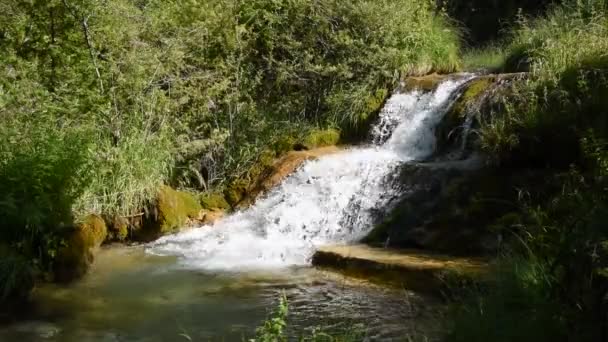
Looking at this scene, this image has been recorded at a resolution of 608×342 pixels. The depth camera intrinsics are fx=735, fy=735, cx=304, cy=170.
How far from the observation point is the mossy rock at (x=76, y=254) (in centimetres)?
712

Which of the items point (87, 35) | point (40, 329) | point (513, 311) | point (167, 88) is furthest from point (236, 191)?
point (513, 311)

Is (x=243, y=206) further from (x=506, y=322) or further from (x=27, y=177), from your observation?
(x=506, y=322)

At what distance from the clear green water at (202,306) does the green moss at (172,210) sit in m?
1.34

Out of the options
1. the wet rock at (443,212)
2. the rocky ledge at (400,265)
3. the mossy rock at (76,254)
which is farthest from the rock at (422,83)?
the mossy rock at (76,254)

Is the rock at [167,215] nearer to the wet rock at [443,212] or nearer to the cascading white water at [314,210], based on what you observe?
the cascading white water at [314,210]

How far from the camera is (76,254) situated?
724 cm

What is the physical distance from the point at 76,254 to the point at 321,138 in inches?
185

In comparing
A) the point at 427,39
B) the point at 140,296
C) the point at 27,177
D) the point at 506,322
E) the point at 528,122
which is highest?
the point at 427,39

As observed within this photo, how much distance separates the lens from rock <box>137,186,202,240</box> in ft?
29.2

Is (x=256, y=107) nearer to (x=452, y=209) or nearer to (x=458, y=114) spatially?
(x=458, y=114)

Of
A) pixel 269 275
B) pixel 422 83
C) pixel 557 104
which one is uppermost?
pixel 422 83

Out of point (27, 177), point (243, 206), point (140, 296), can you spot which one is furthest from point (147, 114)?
point (140, 296)

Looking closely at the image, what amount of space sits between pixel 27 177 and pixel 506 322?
16.7ft

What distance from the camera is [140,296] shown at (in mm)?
6672
